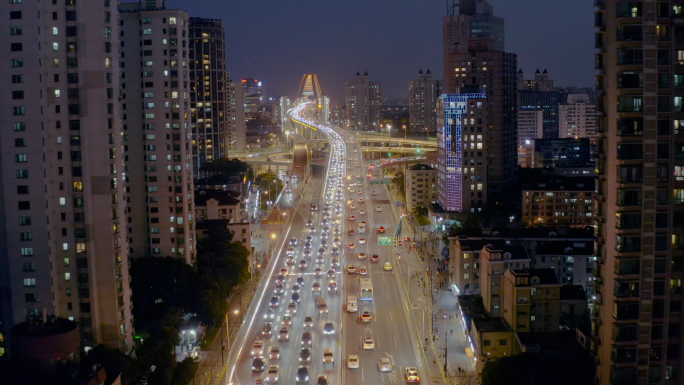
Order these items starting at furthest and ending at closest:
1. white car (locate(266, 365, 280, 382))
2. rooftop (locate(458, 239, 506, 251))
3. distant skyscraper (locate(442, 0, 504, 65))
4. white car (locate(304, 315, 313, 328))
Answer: distant skyscraper (locate(442, 0, 504, 65)) < rooftop (locate(458, 239, 506, 251)) < white car (locate(304, 315, 313, 328)) < white car (locate(266, 365, 280, 382))

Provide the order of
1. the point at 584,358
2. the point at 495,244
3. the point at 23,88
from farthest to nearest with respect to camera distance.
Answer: the point at 495,244, the point at 23,88, the point at 584,358

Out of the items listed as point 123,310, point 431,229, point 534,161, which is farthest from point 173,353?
point 534,161

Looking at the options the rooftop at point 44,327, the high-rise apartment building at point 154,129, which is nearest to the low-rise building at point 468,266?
the high-rise apartment building at point 154,129

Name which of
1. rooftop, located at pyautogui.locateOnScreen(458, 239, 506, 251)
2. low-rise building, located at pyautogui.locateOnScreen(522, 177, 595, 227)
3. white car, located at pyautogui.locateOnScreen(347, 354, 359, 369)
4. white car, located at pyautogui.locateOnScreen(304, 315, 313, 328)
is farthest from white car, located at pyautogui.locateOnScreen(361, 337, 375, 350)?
low-rise building, located at pyautogui.locateOnScreen(522, 177, 595, 227)

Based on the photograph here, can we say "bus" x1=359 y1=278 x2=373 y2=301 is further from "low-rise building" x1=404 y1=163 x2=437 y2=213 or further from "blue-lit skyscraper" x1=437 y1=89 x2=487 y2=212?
"low-rise building" x1=404 y1=163 x2=437 y2=213

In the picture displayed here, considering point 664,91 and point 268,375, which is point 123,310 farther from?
point 664,91

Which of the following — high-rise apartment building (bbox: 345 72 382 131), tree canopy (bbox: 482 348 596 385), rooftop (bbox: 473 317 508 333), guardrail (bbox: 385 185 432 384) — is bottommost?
guardrail (bbox: 385 185 432 384)

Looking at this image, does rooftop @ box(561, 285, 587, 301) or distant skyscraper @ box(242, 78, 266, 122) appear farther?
distant skyscraper @ box(242, 78, 266, 122)
